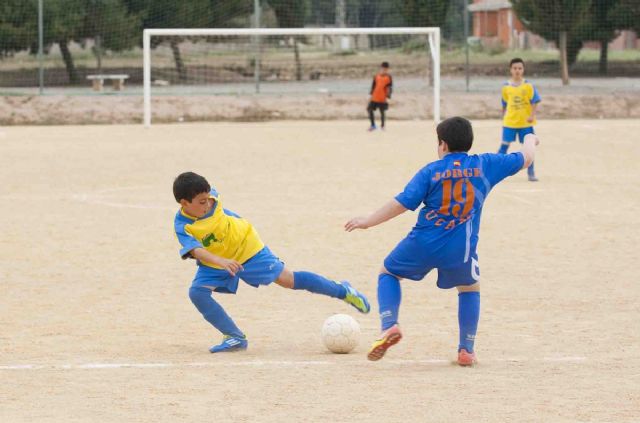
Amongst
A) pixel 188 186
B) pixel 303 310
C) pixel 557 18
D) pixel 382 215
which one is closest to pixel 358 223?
pixel 382 215

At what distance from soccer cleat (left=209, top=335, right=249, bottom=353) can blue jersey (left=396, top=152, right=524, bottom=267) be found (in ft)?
4.45

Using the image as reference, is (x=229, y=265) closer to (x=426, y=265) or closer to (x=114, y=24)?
(x=426, y=265)

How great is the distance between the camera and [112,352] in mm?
7945

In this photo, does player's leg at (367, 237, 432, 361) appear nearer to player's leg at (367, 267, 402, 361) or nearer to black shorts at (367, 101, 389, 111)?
player's leg at (367, 267, 402, 361)

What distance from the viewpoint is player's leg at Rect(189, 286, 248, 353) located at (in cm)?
794

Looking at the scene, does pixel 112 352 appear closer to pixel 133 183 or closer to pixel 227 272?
pixel 227 272

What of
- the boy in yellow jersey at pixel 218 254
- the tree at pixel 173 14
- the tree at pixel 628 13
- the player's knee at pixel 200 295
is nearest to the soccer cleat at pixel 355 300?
the boy in yellow jersey at pixel 218 254

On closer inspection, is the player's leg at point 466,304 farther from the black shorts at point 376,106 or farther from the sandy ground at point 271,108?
the sandy ground at point 271,108

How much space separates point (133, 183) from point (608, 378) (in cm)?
1223

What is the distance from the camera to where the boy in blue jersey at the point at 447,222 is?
724 centimetres

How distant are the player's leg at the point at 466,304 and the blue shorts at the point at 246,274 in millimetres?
1159

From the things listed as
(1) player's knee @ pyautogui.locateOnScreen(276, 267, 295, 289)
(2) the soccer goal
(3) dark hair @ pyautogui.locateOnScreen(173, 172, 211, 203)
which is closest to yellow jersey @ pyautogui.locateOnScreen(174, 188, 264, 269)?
(3) dark hair @ pyautogui.locateOnScreen(173, 172, 211, 203)

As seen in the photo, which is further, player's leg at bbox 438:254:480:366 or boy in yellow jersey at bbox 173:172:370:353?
boy in yellow jersey at bbox 173:172:370:353

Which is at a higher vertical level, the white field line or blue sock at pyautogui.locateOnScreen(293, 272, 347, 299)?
blue sock at pyautogui.locateOnScreen(293, 272, 347, 299)
